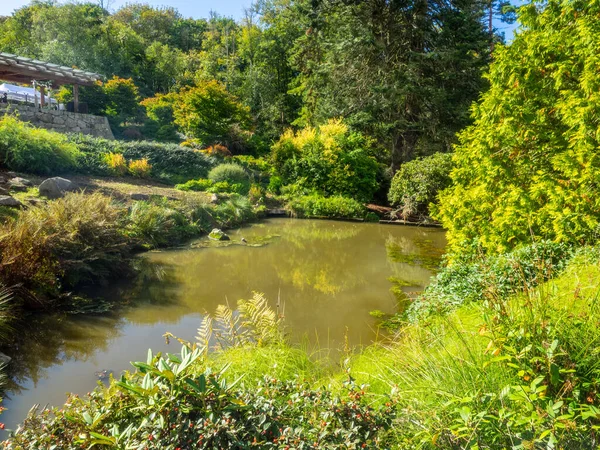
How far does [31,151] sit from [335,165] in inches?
408

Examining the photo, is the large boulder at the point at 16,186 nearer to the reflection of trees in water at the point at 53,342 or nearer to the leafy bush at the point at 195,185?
the leafy bush at the point at 195,185

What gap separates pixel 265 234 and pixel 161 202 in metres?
3.07

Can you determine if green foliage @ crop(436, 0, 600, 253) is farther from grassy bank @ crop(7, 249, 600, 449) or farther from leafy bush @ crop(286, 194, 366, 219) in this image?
leafy bush @ crop(286, 194, 366, 219)

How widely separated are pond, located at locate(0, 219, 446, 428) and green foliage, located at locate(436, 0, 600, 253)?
6.21 ft

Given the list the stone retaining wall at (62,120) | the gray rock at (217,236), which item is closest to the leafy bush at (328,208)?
the gray rock at (217,236)

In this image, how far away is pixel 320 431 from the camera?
192cm

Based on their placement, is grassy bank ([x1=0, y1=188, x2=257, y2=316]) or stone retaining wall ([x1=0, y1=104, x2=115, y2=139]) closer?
A: grassy bank ([x1=0, y1=188, x2=257, y2=316])

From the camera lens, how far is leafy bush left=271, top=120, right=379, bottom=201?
1688 cm

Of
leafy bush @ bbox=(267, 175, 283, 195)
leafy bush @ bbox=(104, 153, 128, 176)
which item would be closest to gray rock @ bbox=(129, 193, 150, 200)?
leafy bush @ bbox=(104, 153, 128, 176)

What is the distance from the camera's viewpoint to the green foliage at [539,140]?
5020 mm

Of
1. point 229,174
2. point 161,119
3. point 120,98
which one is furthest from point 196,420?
point 161,119

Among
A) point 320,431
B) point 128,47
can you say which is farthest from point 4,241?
point 128,47

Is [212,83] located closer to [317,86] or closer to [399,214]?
[317,86]

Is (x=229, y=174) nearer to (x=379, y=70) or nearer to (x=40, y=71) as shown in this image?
(x=379, y=70)
